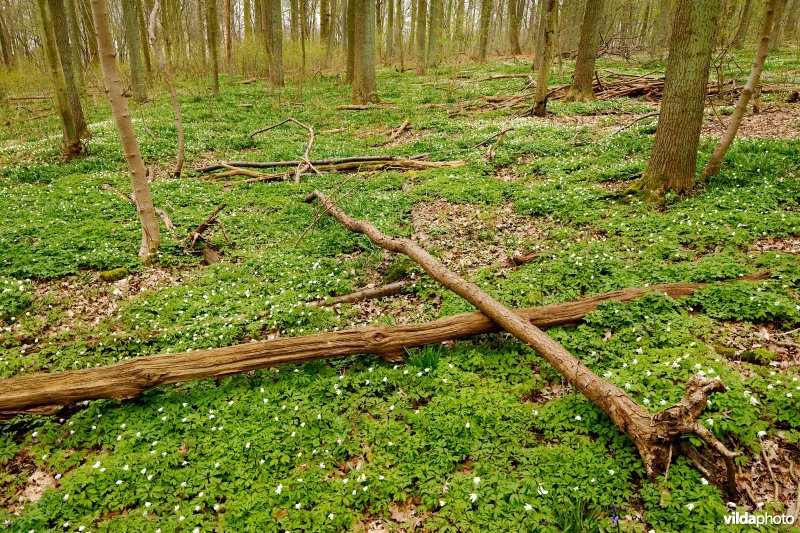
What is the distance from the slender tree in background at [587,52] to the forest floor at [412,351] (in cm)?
737

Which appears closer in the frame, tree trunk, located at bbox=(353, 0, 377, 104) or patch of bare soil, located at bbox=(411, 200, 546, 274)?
patch of bare soil, located at bbox=(411, 200, 546, 274)

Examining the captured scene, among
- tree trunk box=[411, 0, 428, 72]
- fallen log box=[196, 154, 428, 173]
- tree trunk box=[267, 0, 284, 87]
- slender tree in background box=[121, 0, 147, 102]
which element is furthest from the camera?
tree trunk box=[411, 0, 428, 72]

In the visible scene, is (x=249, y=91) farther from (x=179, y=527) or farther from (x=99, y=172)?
(x=179, y=527)

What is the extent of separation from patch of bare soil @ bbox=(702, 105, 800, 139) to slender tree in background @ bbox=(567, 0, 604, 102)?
5.69 m

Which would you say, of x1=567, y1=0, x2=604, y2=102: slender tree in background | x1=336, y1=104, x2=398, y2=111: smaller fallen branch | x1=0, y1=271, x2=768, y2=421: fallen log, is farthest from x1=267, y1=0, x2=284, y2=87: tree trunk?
x1=0, y1=271, x2=768, y2=421: fallen log

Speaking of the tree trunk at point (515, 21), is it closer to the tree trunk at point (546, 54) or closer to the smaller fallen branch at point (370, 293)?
the tree trunk at point (546, 54)

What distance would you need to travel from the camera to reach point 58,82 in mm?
12750

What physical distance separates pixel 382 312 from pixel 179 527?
392cm

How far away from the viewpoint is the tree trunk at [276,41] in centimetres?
2485

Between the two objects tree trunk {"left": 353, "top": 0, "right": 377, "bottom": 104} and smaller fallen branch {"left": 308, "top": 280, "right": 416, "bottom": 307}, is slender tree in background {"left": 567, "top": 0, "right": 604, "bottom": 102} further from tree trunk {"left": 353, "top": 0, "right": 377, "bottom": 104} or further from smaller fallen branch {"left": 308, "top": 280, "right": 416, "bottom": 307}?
smaller fallen branch {"left": 308, "top": 280, "right": 416, "bottom": 307}

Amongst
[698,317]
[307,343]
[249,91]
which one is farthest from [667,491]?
[249,91]

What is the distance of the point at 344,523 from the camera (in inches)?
144

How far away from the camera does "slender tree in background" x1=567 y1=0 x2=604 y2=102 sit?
1659cm

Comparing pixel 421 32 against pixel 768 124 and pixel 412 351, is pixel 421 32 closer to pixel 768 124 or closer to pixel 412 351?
pixel 768 124
